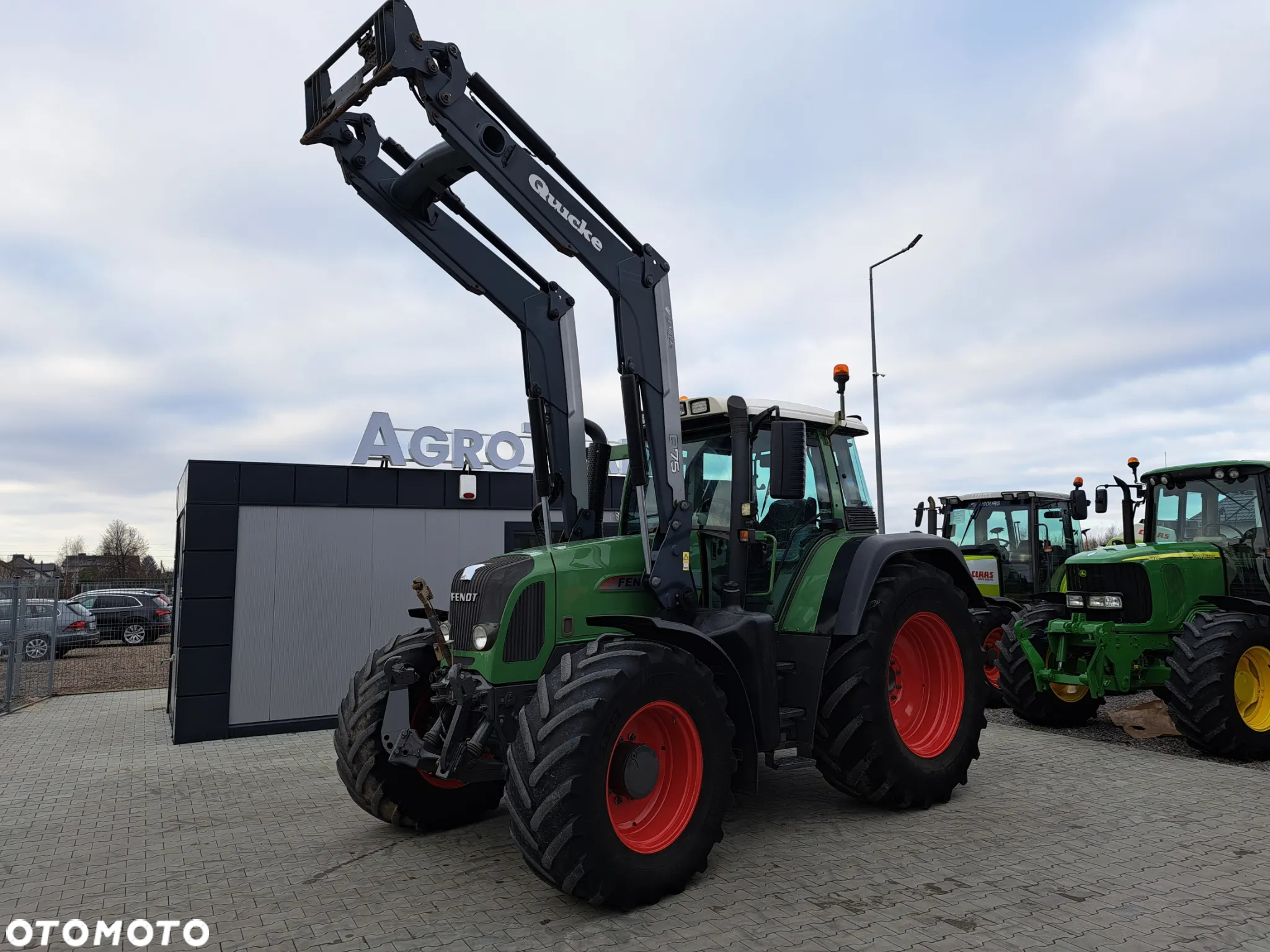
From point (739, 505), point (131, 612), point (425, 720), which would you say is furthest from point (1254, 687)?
point (131, 612)

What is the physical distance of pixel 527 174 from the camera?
16.3 ft

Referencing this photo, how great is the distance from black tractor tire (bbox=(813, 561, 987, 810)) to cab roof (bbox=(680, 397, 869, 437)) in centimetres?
113

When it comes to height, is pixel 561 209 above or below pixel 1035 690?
above

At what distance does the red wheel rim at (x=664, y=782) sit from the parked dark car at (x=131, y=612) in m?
16.3

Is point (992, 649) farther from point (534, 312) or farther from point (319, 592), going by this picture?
point (319, 592)

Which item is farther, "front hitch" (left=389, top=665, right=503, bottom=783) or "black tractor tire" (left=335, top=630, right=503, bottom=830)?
"black tractor tire" (left=335, top=630, right=503, bottom=830)

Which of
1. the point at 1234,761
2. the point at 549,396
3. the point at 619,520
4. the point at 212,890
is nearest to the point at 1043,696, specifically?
the point at 1234,761

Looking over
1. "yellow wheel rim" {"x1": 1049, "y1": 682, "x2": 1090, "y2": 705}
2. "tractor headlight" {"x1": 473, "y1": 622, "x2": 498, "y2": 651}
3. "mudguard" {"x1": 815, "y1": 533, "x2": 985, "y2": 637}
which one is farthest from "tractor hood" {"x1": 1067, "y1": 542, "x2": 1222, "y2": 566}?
"tractor headlight" {"x1": 473, "y1": 622, "x2": 498, "y2": 651}

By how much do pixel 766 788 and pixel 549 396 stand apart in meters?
3.34

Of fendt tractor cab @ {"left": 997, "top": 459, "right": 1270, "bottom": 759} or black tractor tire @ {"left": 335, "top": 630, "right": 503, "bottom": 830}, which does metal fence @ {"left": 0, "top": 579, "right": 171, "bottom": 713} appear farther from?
fendt tractor cab @ {"left": 997, "top": 459, "right": 1270, "bottom": 759}

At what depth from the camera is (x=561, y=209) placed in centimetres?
506

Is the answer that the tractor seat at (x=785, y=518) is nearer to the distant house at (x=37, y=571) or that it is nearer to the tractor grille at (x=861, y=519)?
the tractor grille at (x=861, y=519)

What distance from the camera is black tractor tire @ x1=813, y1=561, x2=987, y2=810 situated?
221 inches

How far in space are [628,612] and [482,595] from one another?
923 millimetres
